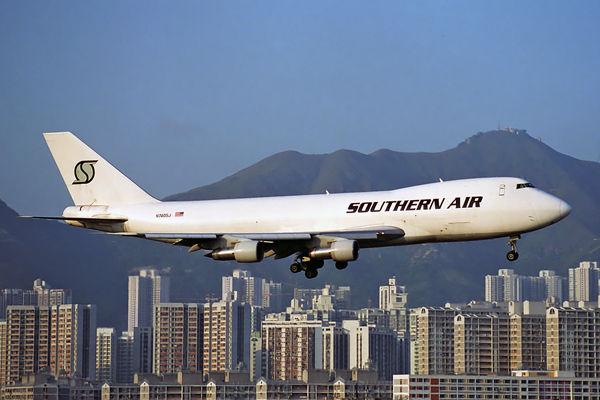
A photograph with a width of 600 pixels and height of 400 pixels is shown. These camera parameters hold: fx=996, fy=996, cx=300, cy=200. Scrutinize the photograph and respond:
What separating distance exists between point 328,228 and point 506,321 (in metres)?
140

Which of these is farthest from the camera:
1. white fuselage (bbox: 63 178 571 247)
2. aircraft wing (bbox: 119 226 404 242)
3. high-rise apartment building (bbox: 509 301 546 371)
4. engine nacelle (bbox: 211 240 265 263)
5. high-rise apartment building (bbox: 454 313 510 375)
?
high-rise apartment building (bbox: 454 313 510 375)

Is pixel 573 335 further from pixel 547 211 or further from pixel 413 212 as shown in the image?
pixel 413 212

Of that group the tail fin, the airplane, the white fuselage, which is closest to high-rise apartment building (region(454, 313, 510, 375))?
the tail fin

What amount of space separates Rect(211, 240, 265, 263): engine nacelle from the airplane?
56 mm

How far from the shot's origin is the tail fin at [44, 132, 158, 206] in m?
65.3

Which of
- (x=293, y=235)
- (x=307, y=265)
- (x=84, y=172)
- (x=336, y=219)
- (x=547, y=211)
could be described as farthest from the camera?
(x=84, y=172)

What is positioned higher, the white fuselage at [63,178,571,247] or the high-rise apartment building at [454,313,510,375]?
the white fuselage at [63,178,571,247]

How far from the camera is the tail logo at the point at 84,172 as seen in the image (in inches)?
2589

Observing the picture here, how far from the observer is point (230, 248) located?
2229 inches

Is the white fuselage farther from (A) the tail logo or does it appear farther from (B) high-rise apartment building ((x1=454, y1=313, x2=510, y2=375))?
(B) high-rise apartment building ((x1=454, y1=313, x2=510, y2=375))

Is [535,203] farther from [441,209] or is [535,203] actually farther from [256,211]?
[256,211]

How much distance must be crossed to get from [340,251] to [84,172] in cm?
2097

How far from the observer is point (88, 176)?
65812 millimetres

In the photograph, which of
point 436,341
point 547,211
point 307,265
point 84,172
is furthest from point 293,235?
point 436,341
